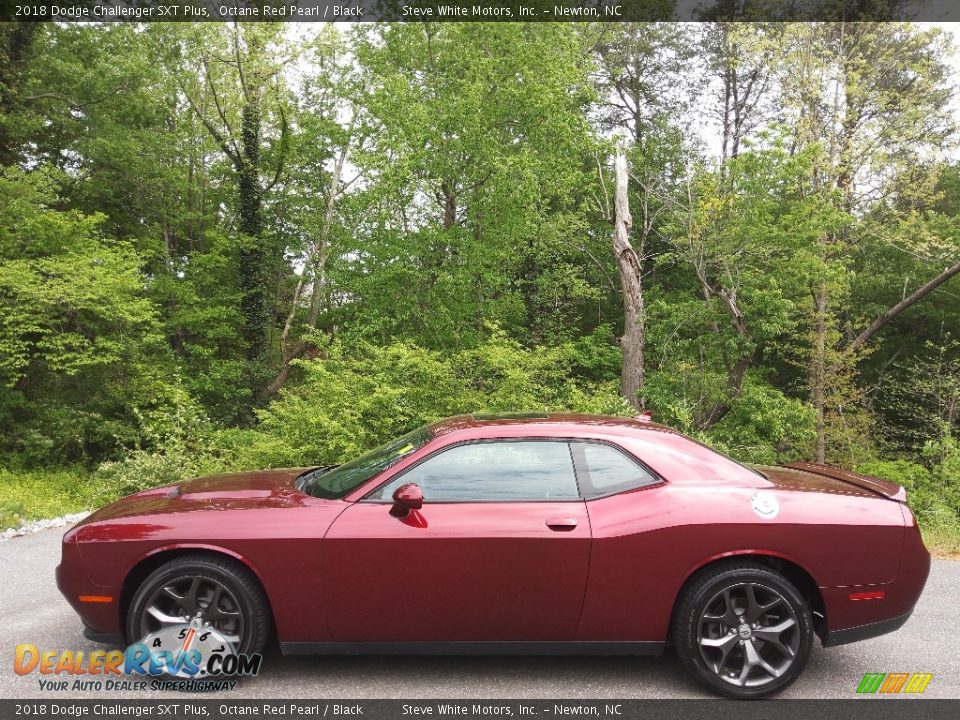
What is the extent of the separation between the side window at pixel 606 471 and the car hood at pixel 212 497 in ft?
5.06

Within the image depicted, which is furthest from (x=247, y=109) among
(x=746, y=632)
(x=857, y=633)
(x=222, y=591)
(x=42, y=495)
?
(x=857, y=633)

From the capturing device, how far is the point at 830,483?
3660 millimetres

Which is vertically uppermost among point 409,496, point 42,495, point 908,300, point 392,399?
point 908,300

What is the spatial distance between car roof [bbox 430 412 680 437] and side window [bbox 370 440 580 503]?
0.54ft

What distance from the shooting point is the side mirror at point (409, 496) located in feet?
10.2

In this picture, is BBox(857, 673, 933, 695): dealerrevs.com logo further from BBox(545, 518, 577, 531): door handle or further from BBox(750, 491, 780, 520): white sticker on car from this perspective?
BBox(545, 518, 577, 531): door handle

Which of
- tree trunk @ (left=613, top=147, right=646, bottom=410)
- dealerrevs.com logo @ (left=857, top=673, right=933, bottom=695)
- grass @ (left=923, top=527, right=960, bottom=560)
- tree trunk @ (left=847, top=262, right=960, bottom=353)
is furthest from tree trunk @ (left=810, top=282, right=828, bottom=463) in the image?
dealerrevs.com logo @ (left=857, top=673, right=933, bottom=695)

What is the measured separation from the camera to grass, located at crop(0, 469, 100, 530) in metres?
7.40

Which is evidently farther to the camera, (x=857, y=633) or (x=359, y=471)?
(x=359, y=471)

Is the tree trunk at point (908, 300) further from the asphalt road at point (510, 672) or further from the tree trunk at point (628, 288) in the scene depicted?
the asphalt road at point (510, 672)

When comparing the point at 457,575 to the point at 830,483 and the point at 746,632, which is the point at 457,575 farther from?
the point at 830,483

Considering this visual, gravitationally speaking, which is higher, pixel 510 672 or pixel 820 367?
pixel 820 367

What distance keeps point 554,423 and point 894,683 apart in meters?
2.24

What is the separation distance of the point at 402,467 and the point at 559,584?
1008 millimetres
